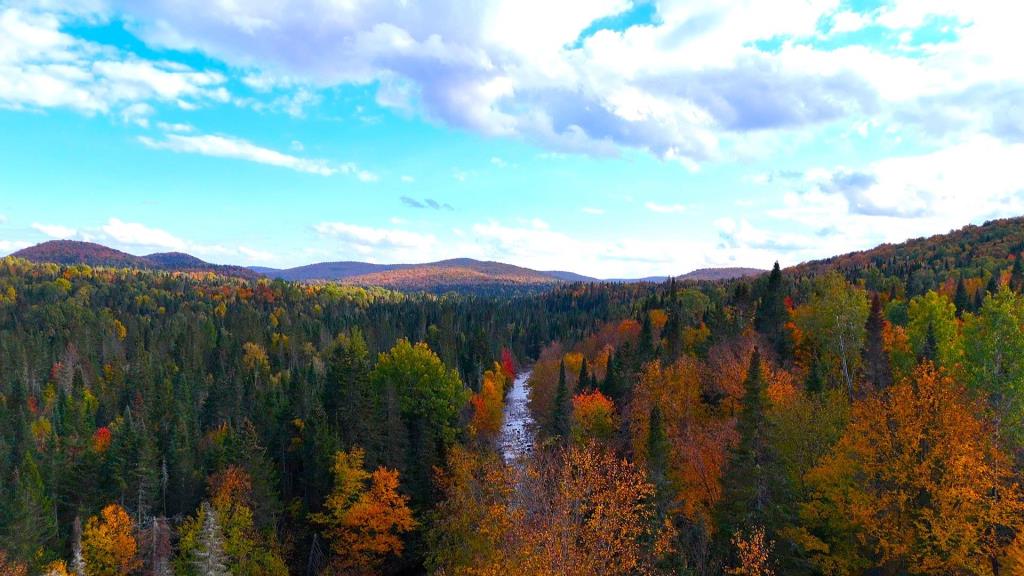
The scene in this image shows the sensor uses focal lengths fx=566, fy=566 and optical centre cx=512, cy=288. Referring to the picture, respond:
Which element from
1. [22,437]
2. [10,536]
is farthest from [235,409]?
[10,536]

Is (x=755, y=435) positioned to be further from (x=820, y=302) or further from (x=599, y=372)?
(x=599, y=372)

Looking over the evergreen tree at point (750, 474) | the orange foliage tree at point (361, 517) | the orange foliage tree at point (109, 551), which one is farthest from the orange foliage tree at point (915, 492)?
the orange foliage tree at point (109, 551)

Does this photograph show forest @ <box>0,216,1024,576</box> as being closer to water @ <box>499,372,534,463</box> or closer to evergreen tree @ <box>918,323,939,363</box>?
evergreen tree @ <box>918,323,939,363</box>

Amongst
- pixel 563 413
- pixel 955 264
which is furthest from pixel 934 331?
pixel 955 264

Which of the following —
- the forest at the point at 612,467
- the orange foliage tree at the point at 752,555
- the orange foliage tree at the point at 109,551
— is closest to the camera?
the orange foliage tree at the point at 752,555

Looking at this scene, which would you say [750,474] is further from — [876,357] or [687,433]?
[876,357]

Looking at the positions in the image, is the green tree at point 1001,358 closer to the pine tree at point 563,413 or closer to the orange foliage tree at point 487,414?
the pine tree at point 563,413
